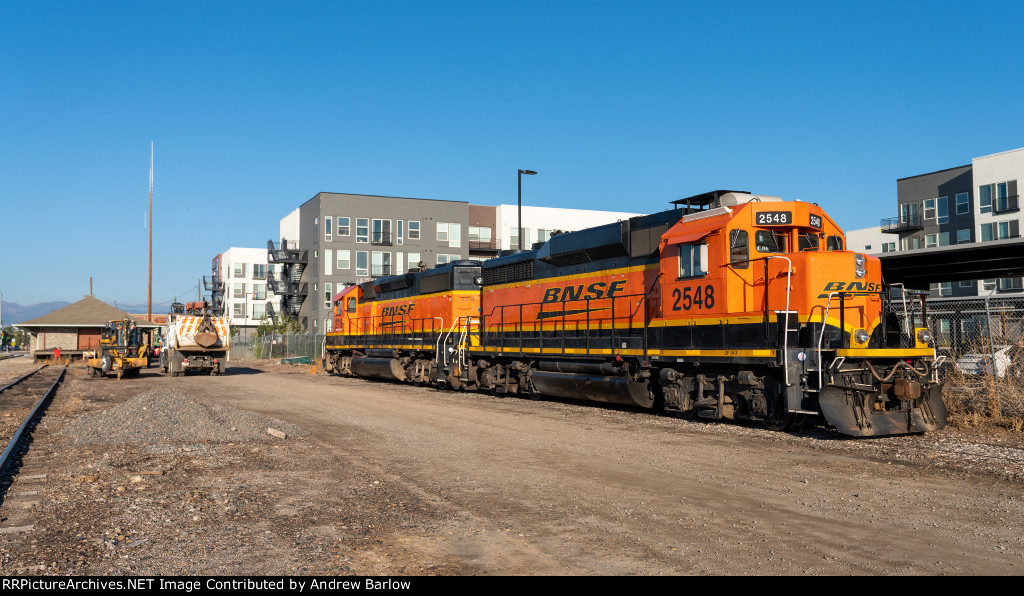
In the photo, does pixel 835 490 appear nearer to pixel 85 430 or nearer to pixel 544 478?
pixel 544 478

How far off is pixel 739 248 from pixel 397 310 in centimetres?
1767

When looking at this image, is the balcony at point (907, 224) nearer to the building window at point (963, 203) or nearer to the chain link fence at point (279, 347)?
the building window at point (963, 203)

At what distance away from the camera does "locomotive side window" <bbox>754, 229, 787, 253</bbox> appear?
1316 centimetres

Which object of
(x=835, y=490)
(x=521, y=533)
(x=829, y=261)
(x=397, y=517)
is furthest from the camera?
(x=829, y=261)

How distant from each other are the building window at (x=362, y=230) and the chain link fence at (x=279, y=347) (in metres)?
8.95

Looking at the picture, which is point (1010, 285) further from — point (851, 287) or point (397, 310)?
point (851, 287)

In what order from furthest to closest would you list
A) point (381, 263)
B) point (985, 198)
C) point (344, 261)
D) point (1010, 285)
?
point (381, 263) < point (344, 261) < point (985, 198) < point (1010, 285)

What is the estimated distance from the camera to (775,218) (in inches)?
515

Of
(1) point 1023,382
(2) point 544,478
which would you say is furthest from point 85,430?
(1) point 1023,382

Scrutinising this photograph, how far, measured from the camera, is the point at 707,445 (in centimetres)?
1112

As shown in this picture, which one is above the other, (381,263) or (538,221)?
(538,221)

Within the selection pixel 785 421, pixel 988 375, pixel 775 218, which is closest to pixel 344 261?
pixel 775 218

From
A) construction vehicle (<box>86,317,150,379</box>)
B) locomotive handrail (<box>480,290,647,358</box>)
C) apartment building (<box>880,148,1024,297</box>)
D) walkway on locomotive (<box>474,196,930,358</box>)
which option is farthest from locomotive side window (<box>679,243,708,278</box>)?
apartment building (<box>880,148,1024,297</box>)
